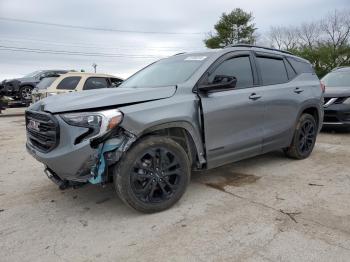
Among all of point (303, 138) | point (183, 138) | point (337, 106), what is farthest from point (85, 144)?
point (337, 106)

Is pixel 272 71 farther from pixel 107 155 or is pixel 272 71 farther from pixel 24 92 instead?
pixel 24 92

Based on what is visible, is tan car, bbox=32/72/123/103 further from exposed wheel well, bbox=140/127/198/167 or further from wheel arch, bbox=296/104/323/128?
exposed wheel well, bbox=140/127/198/167

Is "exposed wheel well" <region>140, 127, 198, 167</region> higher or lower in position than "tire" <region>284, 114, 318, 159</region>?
higher

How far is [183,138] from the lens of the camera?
408 cm

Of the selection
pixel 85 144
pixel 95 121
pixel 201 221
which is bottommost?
pixel 201 221

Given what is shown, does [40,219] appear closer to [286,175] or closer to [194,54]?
[194,54]

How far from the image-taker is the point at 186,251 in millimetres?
3002

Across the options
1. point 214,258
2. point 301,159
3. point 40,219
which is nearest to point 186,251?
point 214,258

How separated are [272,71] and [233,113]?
1.36m

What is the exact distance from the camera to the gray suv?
3447mm

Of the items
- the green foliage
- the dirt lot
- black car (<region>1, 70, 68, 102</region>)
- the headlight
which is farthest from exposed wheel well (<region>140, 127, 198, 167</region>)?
the green foliage

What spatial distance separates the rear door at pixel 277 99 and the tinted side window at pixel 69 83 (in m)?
7.33

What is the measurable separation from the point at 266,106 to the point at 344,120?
404 cm

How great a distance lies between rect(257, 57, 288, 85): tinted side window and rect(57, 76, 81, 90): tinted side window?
731 cm
